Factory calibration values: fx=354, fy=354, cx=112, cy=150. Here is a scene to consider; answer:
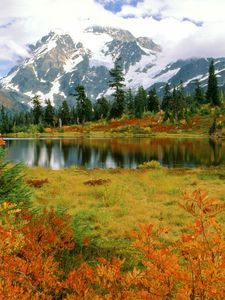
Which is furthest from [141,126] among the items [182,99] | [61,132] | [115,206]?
[115,206]

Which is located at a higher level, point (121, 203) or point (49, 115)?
point (49, 115)

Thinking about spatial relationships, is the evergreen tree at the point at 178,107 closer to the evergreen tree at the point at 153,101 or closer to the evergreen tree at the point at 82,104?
the evergreen tree at the point at 153,101

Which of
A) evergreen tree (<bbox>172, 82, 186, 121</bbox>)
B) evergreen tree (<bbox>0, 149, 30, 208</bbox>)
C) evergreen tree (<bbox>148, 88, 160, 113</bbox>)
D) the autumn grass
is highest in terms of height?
evergreen tree (<bbox>148, 88, 160, 113</bbox>)

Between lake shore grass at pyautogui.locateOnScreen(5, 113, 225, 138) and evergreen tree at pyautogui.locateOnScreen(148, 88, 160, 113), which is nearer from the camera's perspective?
lake shore grass at pyautogui.locateOnScreen(5, 113, 225, 138)

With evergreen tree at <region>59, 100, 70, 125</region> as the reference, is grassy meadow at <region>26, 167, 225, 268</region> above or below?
below

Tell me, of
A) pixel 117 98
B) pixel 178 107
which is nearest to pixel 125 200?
pixel 178 107

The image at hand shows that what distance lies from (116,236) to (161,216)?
289 centimetres

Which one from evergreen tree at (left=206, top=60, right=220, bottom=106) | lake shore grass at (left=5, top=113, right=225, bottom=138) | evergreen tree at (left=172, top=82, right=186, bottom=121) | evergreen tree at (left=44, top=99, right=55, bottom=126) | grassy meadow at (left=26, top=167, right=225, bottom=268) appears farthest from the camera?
evergreen tree at (left=44, top=99, right=55, bottom=126)

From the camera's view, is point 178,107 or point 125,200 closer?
point 125,200

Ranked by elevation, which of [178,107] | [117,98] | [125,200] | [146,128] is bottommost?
[125,200]

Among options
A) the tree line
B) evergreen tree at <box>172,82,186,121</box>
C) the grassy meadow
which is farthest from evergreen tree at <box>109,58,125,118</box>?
the grassy meadow

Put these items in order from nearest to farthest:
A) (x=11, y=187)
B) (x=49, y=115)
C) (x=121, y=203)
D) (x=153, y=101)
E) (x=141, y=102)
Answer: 1. (x=11, y=187)
2. (x=121, y=203)
3. (x=141, y=102)
4. (x=153, y=101)
5. (x=49, y=115)

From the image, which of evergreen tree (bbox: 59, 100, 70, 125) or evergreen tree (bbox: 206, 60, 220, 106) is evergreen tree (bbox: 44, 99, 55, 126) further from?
evergreen tree (bbox: 206, 60, 220, 106)

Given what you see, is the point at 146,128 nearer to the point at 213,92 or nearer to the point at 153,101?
the point at 213,92
